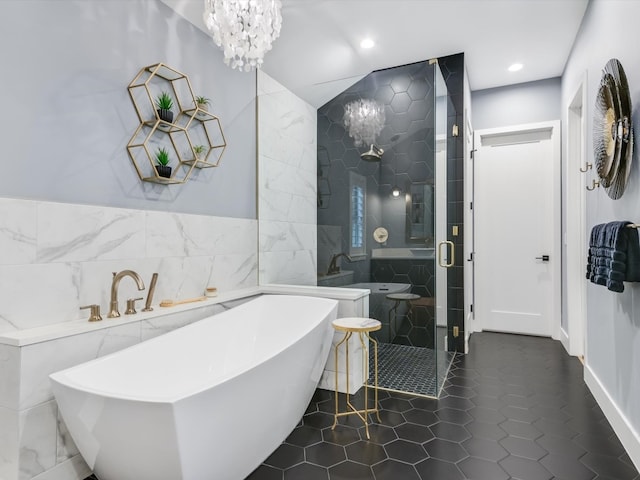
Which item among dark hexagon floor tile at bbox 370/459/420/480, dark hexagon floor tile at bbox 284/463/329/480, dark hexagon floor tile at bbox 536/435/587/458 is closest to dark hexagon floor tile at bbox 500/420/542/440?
dark hexagon floor tile at bbox 536/435/587/458

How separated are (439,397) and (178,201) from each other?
2.32 m

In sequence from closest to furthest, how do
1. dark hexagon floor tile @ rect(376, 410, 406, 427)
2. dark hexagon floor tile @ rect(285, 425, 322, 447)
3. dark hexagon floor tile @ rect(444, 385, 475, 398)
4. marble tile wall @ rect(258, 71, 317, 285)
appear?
dark hexagon floor tile @ rect(285, 425, 322, 447) → dark hexagon floor tile @ rect(376, 410, 406, 427) → dark hexagon floor tile @ rect(444, 385, 475, 398) → marble tile wall @ rect(258, 71, 317, 285)

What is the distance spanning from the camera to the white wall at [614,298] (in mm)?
1949

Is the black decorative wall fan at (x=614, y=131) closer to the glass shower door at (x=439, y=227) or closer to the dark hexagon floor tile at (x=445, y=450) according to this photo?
the glass shower door at (x=439, y=227)

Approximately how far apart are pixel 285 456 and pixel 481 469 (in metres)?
0.98

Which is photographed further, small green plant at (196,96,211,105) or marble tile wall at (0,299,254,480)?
small green plant at (196,96,211,105)

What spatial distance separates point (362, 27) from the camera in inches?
122

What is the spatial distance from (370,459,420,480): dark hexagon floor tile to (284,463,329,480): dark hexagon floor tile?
0.25 metres

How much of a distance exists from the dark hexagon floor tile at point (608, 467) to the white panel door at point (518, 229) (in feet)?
8.76

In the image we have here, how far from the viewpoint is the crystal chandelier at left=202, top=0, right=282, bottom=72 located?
75.5 inches

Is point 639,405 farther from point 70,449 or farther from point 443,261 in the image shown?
point 70,449

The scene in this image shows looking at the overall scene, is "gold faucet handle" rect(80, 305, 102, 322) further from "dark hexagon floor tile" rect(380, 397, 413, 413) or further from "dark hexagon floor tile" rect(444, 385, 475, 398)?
"dark hexagon floor tile" rect(444, 385, 475, 398)

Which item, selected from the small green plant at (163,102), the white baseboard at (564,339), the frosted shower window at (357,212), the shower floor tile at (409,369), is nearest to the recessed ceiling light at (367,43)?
the frosted shower window at (357,212)

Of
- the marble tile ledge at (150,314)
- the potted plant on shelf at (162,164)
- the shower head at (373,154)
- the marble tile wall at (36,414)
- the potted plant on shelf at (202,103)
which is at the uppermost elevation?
the potted plant on shelf at (202,103)
